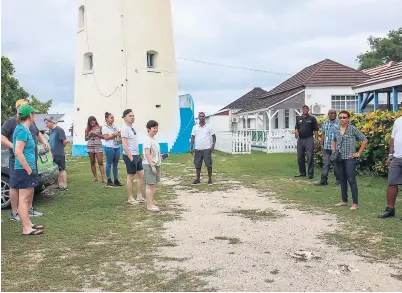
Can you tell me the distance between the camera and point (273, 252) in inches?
223

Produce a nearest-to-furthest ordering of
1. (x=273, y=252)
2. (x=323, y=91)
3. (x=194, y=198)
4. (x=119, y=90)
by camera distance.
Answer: (x=273, y=252)
(x=194, y=198)
(x=119, y=90)
(x=323, y=91)

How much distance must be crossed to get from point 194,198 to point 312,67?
22.2 m

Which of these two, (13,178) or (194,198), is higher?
(13,178)

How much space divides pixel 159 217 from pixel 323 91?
20.7 meters

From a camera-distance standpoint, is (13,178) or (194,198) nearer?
(13,178)

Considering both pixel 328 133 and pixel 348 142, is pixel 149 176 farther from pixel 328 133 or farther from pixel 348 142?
pixel 328 133

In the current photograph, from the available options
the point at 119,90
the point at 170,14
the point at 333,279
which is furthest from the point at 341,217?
the point at 170,14

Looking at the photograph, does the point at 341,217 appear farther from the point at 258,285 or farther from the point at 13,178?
the point at 13,178

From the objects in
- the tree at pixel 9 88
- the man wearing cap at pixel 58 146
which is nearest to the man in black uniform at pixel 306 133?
the man wearing cap at pixel 58 146

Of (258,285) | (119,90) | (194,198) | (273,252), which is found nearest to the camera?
(258,285)

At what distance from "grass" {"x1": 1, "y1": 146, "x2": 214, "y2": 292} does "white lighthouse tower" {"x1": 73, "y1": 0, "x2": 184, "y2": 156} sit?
1500cm

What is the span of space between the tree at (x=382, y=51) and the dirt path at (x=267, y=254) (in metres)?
44.9

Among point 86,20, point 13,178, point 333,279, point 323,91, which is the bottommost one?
point 333,279

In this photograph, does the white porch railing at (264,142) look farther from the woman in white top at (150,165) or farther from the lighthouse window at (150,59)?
the woman in white top at (150,165)
